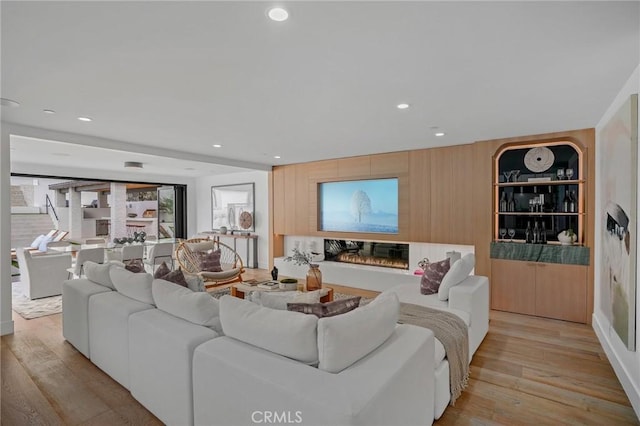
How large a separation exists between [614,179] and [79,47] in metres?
4.16

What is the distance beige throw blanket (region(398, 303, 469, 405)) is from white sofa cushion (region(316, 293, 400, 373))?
33.6 inches

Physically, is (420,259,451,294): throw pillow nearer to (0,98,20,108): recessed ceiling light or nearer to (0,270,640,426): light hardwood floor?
(0,270,640,426): light hardwood floor

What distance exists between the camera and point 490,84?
2.53 metres

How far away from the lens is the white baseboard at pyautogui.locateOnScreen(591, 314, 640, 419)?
7.47 ft

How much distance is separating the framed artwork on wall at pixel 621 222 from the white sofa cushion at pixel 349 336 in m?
1.96

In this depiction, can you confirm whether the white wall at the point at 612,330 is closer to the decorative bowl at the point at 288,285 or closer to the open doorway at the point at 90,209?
the decorative bowl at the point at 288,285

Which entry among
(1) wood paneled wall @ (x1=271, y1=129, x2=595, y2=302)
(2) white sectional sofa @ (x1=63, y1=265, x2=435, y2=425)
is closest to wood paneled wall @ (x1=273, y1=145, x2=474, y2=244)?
(1) wood paneled wall @ (x1=271, y1=129, x2=595, y2=302)

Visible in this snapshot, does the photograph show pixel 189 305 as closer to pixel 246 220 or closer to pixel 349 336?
pixel 349 336

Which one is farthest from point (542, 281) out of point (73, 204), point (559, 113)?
point (73, 204)

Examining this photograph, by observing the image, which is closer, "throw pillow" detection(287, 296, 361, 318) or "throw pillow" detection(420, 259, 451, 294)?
"throw pillow" detection(287, 296, 361, 318)

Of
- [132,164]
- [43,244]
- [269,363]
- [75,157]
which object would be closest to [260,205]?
[132,164]

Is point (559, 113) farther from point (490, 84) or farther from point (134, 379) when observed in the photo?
point (134, 379)

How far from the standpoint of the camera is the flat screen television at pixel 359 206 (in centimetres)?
557

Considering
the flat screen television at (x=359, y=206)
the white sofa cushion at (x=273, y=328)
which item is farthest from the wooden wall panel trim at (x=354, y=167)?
the white sofa cushion at (x=273, y=328)
